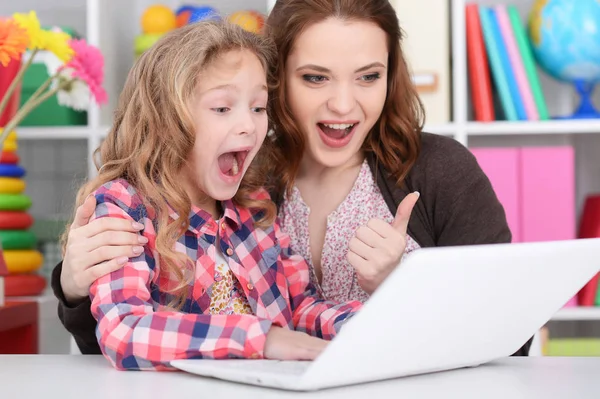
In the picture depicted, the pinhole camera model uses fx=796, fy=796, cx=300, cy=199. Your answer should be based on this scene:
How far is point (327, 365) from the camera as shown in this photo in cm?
70

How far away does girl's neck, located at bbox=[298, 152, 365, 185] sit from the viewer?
1.56 m

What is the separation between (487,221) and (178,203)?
58cm

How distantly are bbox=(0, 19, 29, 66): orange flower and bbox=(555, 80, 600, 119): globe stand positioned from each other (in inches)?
58.6

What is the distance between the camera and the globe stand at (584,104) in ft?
7.43

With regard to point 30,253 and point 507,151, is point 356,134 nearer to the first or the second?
point 507,151

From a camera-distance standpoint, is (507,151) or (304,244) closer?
(304,244)

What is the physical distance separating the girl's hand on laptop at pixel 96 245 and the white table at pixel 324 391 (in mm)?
168

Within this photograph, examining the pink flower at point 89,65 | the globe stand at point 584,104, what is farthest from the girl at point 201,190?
the globe stand at point 584,104

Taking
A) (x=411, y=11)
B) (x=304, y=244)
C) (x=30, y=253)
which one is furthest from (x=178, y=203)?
(x=411, y=11)

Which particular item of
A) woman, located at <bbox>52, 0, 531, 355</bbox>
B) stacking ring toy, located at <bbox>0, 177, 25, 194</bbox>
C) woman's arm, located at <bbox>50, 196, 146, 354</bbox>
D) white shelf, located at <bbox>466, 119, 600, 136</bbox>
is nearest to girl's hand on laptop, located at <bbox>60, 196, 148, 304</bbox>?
woman's arm, located at <bbox>50, 196, 146, 354</bbox>

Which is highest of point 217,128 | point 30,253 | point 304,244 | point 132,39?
point 132,39

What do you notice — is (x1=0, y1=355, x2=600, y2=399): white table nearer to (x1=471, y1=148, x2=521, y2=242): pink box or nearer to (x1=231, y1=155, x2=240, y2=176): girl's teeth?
(x1=231, y1=155, x2=240, y2=176): girl's teeth

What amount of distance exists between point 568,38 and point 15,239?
5.14 ft

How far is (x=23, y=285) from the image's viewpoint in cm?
205
